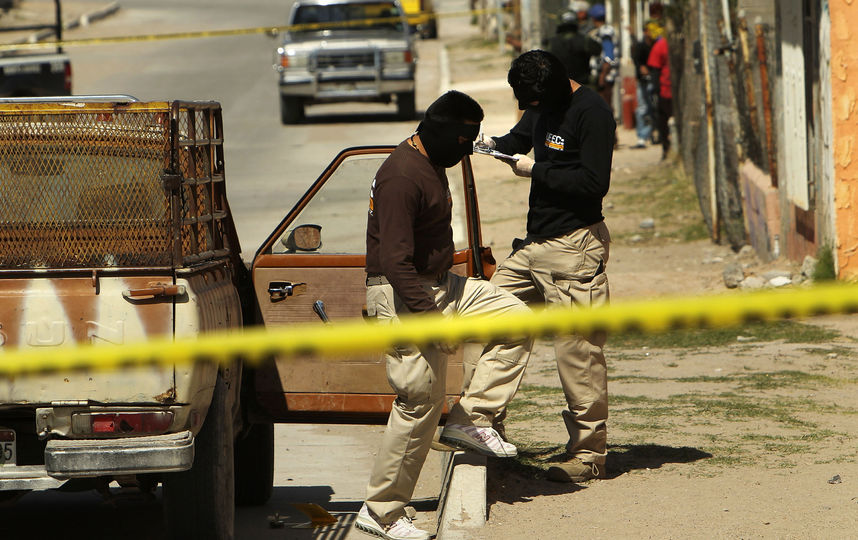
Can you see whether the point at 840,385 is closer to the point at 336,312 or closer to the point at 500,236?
the point at 336,312

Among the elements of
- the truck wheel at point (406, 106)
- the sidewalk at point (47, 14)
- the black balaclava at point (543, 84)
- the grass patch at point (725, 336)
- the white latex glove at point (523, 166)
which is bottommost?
the grass patch at point (725, 336)

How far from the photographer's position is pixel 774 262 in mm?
11016

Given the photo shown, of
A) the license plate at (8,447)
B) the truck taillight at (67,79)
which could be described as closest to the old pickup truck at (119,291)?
the license plate at (8,447)

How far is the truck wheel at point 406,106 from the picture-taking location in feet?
76.6

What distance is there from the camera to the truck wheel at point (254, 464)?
251 inches

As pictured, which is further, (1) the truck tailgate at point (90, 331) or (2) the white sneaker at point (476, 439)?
(2) the white sneaker at point (476, 439)

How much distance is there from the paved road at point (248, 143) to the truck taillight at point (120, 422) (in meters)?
0.71

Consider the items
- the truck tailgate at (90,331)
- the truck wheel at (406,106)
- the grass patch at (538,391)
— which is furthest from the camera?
the truck wheel at (406,106)

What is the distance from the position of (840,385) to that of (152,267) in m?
4.53

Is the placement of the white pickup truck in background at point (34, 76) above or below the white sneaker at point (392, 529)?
above

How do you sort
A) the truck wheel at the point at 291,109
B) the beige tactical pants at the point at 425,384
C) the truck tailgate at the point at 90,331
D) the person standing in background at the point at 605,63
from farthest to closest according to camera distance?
the truck wheel at the point at 291,109
the person standing in background at the point at 605,63
the beige tactical pants at the point at 425,384
the truck tailgate at the point at 90,331

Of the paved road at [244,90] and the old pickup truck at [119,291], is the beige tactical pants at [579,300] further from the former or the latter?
the paved road at [244,90]

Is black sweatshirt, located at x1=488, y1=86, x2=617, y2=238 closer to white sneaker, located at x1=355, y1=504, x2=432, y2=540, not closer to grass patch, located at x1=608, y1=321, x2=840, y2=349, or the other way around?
white sneaker, located at x1=355, y1=504, x2=432, y2=540

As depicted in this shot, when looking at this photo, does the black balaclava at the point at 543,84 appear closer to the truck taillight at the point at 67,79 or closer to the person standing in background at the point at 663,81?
the person standing in background at the point at 663,81
